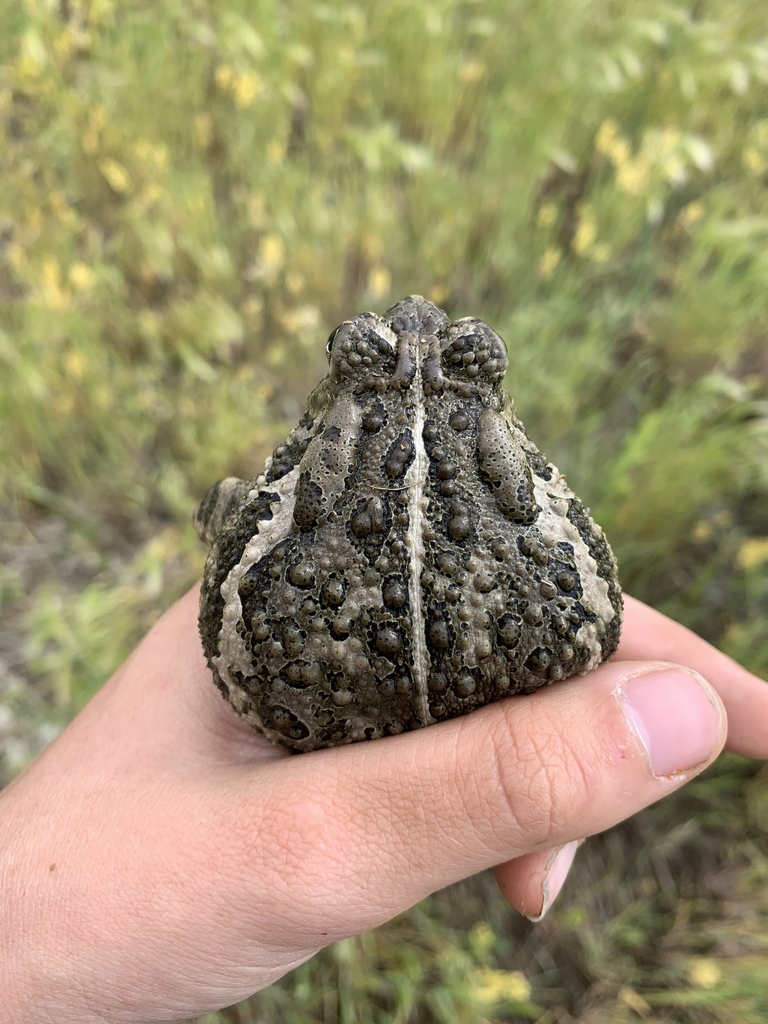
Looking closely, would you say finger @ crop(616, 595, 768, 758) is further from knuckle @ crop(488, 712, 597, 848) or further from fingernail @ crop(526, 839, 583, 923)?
knuckle @ crop(488, 712, 597, 848)

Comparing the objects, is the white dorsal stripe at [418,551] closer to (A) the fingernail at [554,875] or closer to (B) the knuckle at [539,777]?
(B) the knuckle at [539,777]

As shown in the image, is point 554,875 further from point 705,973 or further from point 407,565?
point 407,565

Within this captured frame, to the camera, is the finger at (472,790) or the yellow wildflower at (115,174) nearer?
the finger at (472,790)

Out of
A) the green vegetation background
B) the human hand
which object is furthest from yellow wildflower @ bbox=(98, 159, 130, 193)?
the human hand

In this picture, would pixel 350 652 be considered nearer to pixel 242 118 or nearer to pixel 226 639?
pixel 226 639

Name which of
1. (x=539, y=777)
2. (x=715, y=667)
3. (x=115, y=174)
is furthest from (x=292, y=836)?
(x=115, y=174)

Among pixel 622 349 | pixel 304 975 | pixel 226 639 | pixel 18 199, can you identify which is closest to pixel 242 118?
pixel 18 199

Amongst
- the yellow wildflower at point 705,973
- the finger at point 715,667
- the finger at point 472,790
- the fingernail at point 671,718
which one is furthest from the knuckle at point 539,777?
the yellow wildflower at point 705,973
